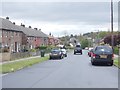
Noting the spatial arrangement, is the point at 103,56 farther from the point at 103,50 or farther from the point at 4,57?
the point at 4,57

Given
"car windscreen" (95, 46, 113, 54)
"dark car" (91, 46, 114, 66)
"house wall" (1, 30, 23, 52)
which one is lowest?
"dark car" (91, 46, 114, 66)

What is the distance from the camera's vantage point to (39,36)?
401ft

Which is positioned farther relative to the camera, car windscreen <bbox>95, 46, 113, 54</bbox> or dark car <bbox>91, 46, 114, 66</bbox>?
car windscreen <bbox>95, 46, 113, 54</bbox>

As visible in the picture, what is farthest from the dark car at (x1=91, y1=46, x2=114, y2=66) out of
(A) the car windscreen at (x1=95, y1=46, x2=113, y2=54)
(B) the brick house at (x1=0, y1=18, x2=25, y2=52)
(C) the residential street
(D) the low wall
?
(B) the brick house at (x1=0, y1=18, x2=25, y2=52)

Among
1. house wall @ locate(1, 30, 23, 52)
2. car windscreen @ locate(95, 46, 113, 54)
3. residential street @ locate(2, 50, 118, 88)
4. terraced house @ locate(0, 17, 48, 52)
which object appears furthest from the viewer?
house wall @ locate(1, 30, 23, 52)

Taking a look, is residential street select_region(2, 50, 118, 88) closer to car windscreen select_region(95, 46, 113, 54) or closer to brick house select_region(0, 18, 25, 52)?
car windscreen select_region(95, 46, 113, 54)

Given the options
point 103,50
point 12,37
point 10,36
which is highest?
point 10,36

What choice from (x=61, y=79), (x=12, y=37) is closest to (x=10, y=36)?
(x=12, y=37)

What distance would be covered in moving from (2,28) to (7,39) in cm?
505

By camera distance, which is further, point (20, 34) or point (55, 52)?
point (20, 34)

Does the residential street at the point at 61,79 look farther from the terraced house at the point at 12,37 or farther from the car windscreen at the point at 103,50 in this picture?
the terraced house at the point at 12,37

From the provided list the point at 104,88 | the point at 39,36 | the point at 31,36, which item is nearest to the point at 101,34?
the point at 39,36

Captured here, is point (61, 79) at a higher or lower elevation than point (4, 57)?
lower

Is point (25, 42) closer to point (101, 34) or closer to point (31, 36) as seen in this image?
point (31, 36)
